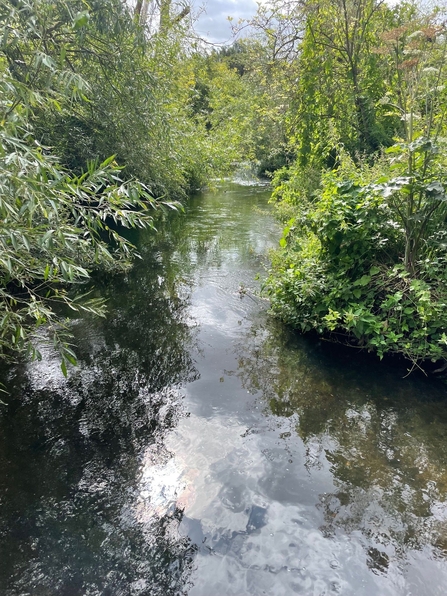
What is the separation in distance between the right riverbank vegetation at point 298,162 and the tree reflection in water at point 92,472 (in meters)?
0.66

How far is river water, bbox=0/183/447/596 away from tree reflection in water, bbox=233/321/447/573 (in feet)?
0.04

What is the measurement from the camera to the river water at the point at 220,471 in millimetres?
2566

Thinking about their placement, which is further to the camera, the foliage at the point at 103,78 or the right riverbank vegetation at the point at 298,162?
the foliage at the point at 103,78

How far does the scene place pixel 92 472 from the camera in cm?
324

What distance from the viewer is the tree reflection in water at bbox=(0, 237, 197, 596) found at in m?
2.52

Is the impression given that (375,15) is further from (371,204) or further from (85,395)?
(85,395)

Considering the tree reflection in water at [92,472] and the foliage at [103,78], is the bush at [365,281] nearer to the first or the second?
the tree reflection in water at [92,472]

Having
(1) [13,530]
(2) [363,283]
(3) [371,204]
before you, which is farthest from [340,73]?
Answer: (1) [13,530]

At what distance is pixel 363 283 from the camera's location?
4.59m

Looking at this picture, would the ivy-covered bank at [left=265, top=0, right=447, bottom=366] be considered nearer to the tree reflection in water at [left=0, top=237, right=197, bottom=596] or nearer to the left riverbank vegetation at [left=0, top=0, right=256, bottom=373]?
the tree reflection in water at [left=0, top=237, right=197, bottom=596]

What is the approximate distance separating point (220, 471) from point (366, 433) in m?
1.50

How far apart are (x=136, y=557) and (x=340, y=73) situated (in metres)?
9.63

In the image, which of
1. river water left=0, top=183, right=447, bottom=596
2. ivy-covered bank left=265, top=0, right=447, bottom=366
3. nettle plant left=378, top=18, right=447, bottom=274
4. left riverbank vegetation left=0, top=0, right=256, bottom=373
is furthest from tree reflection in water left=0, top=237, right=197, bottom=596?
nettle plant left=378, top=18, right=447, bottom=274

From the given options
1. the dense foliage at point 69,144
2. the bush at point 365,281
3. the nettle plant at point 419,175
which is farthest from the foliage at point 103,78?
the nettle plant at point 419,175
